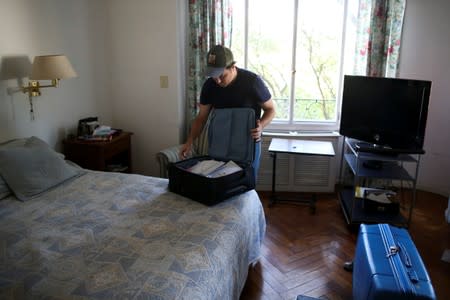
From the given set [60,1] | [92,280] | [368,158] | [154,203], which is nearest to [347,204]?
[368,158]

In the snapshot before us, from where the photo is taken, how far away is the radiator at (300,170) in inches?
154

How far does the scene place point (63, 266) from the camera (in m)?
1.61

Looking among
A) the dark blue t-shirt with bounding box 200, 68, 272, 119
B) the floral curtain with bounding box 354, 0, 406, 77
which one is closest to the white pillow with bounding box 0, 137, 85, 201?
the dark blue t-shirt with bounding box 200, 68, 272, 119

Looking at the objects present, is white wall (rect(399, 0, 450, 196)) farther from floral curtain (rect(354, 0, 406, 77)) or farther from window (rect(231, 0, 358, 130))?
window (rect(231, 0, 358, 130))

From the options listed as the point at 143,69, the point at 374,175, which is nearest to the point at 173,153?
the point at 143,69

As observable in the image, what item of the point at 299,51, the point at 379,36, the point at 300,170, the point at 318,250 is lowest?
the point at 318,250

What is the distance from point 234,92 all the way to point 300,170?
1.56 m

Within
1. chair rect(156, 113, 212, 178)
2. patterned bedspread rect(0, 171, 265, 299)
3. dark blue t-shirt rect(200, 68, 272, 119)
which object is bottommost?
patterned bedspread rect(0, 171, 265, 299)

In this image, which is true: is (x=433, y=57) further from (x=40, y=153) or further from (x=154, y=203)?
(x=40, y=153)

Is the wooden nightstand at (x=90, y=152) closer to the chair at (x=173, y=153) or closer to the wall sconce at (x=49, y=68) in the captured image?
the chair at (x=173, y=153)

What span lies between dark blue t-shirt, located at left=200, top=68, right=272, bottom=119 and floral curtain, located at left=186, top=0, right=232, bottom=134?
1131 millimetres

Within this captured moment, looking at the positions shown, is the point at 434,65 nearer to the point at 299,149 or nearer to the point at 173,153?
the point at 299,149

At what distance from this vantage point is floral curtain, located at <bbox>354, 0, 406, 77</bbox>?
3580 millimetres

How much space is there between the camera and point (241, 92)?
2729mm
